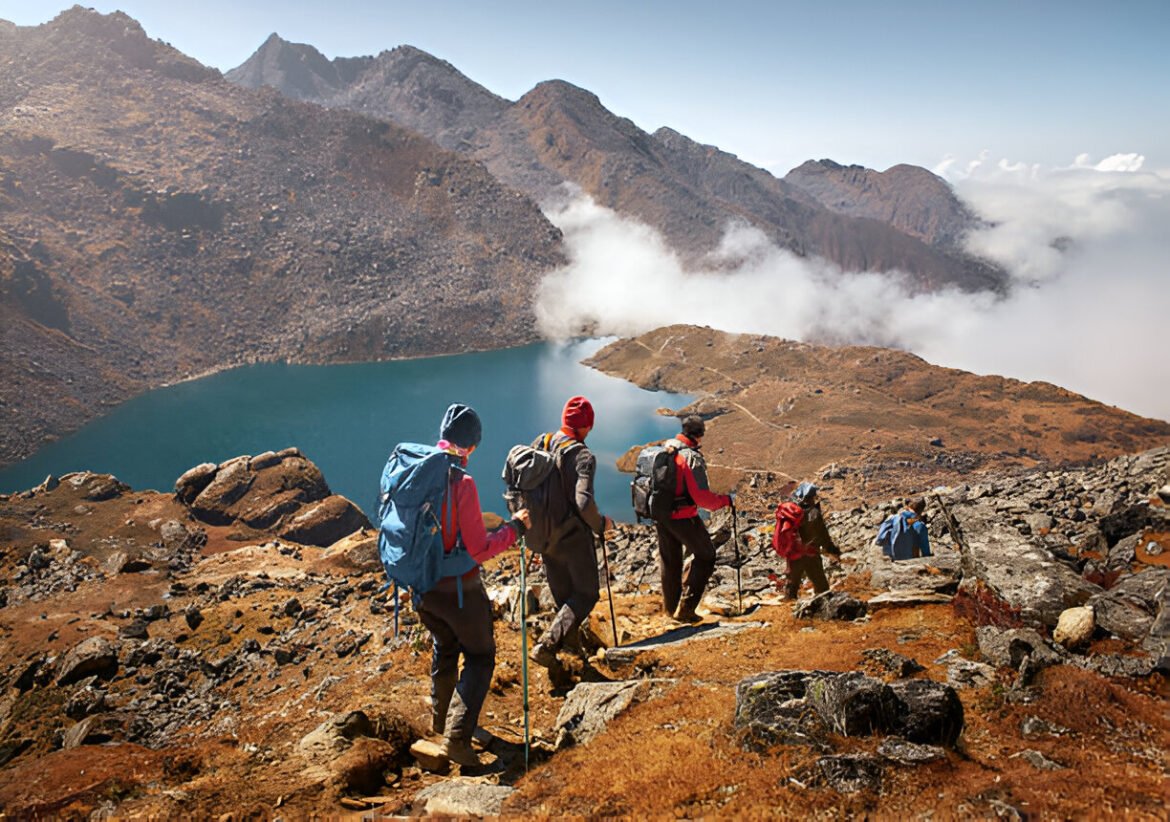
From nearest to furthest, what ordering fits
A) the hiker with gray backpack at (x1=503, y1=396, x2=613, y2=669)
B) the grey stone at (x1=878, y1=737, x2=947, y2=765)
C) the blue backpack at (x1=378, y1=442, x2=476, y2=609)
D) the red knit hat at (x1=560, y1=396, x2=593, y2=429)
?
the grey stone at (x1=878, y1=737, x2=947, y2=765) < the blue backpack at (x1=378, y1=442, x2=476, y2=609) < the hiker with gray backpack at (x1=503, y1=396, x2=613, y2=669) < the red knit hat at (x1=560, y1=396, x2=593, y2=429)

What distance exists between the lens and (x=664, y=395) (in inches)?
3775

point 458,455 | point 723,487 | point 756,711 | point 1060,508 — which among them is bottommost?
point 723,487

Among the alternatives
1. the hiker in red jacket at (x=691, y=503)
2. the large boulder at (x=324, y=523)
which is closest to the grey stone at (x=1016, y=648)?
the hiker in red jacket at (x=691, y=503)

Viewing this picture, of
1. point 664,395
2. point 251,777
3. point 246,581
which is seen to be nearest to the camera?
point 251,777

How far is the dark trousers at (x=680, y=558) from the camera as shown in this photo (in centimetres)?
835

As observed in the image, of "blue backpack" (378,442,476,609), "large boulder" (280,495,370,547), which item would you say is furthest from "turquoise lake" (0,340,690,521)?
"blue backpack" (378,442,476,609)

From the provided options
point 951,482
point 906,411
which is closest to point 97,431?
point 951,482

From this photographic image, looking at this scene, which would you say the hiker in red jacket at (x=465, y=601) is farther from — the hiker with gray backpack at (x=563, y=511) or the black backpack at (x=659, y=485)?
the black backpack at (x=659, y=485)

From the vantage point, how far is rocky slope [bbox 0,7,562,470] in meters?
84.2

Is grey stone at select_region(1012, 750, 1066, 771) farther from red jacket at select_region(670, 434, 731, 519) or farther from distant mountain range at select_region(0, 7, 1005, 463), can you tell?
distant mountain range at select_region(0, 7, 1005, 463)

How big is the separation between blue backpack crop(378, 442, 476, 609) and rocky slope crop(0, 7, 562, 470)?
248ft

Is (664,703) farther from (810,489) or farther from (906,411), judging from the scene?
(906,411)

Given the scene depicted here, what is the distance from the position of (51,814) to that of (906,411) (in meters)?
83.7

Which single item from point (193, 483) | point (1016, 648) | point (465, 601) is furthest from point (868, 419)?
point (465, 601)
